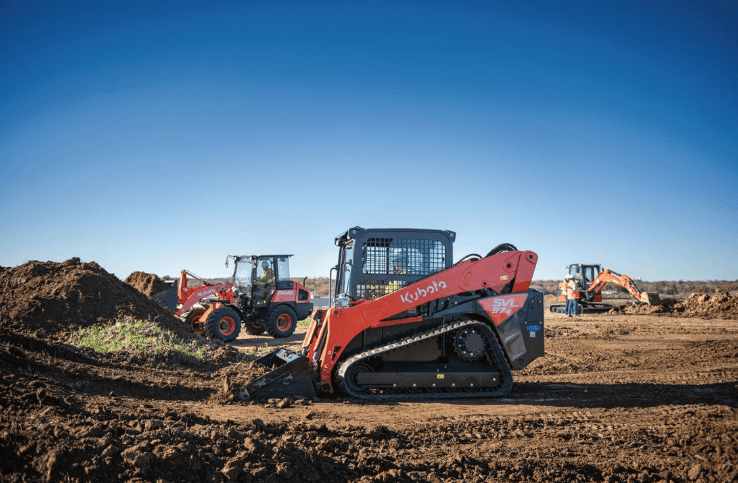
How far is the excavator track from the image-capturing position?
6.32 metres

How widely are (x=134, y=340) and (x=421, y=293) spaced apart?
18.4 ft

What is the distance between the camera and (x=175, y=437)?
361 cm

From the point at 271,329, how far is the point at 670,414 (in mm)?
11793

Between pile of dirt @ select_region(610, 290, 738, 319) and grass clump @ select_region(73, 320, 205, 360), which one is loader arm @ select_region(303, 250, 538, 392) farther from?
pile of dirt @ select_region(610, 290, 738, 319)

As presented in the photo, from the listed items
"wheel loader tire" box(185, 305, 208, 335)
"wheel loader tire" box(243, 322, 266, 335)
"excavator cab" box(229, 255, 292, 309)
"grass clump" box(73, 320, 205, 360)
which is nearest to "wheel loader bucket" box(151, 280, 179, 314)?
"wheel loader tire" box(185, 305, 208, 335)

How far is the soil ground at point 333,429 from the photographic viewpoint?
332 centimetres

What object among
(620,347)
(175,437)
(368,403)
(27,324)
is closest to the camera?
(175,437)

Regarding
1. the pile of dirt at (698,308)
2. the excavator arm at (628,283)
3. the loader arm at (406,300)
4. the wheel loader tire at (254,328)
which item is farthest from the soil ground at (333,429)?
the excavator arm at (628,283)

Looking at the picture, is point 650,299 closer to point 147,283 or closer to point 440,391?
point 440,391

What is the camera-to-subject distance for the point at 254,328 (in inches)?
647

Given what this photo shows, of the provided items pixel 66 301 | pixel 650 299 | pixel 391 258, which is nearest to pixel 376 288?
pixel 391 258

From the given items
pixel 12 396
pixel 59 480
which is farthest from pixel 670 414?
pixel 12 396

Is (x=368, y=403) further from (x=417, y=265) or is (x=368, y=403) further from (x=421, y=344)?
(x=417, y=265)

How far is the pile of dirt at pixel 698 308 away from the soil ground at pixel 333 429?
15.8m
